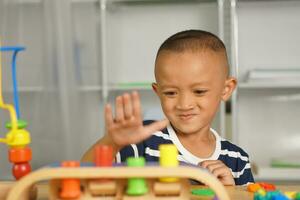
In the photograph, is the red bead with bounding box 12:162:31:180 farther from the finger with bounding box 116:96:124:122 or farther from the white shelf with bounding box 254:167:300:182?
the white shelf with bounding box 254:167:300:182

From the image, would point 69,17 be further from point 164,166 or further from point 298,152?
point 164,166

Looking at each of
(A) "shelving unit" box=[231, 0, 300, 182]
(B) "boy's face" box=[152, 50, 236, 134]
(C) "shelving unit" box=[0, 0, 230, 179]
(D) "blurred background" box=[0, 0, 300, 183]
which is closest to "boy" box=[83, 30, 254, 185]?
(B) "boy's face" box=[152, 50, 236, 134]

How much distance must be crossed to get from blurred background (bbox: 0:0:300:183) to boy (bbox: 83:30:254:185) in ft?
2.49

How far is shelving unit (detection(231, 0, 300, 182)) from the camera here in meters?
2.46

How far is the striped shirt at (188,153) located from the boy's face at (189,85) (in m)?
0.05

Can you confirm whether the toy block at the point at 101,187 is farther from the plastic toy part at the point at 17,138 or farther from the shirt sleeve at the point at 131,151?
the shirt sleeve at the point at 131,151

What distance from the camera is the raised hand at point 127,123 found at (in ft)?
1.99

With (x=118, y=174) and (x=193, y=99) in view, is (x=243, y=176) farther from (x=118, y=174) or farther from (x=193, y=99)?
(x=118, y=174)

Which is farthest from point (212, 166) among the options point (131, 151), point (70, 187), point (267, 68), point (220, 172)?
point (267, 68)

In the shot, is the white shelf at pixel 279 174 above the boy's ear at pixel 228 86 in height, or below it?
below

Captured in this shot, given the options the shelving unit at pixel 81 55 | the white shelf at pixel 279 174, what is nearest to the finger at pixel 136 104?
the shelving unit at pixel 81 55

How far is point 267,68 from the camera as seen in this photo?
2.47 m

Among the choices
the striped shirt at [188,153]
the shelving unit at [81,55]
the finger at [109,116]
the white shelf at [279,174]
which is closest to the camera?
the finger at [109,116]

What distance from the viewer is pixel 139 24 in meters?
2.54
